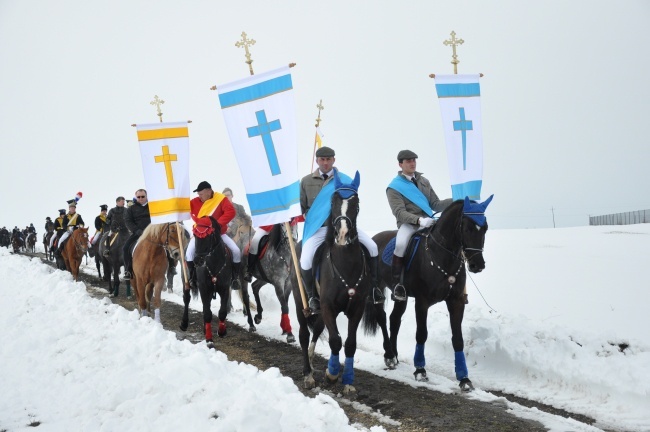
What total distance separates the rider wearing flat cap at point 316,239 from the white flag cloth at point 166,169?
474 cm

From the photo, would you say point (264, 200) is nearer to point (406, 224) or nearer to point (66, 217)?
point (406, 224)

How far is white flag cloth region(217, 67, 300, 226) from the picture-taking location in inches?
320

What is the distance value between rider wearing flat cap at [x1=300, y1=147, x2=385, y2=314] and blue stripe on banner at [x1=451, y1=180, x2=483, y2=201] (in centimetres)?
238

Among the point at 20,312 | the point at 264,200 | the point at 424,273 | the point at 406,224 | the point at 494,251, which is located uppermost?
the point at 264,200

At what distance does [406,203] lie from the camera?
8.59 metres

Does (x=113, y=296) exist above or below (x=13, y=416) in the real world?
below

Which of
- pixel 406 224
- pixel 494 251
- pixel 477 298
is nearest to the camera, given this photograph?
pixel 406 224

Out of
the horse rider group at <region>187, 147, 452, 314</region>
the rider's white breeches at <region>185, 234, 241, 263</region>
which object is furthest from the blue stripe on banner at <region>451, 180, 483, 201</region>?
the rider's white breeches at <region>185, 234, 241, 263</region>

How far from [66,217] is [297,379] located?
19382 mm

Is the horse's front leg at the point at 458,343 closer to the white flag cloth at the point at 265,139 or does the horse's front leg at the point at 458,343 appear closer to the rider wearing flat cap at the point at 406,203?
the rider wearing flat cap at the point at 406,203

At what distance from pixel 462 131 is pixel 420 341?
13.8 ft

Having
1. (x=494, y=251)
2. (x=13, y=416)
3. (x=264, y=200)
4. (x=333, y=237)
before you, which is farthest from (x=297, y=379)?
(x=494, y=251)

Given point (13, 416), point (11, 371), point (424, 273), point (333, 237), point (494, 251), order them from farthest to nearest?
point (494, 251), point (424, 273), point (333, 237), point (11, 371), point (13, 416)

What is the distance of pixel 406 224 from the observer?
27.6 feet
